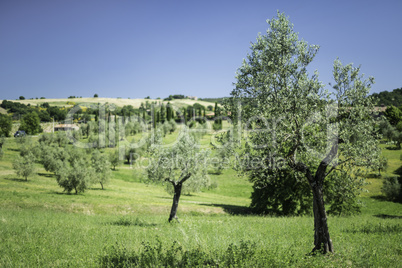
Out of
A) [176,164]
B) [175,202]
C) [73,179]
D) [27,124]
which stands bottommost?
[73,179]

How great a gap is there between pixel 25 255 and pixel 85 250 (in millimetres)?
2318

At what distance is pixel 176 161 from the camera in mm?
23359

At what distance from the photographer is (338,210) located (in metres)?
35.0

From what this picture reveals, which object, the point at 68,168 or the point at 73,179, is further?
the point at 68,168

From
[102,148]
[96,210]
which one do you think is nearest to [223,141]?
[96,210]

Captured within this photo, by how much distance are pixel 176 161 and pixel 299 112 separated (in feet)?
47.8

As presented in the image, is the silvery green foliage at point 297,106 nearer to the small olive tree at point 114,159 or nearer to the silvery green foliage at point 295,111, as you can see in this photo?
the silvery green foliage at point 295,111

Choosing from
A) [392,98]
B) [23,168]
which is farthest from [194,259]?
[392,98]

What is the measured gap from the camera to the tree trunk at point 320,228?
36.4 ft

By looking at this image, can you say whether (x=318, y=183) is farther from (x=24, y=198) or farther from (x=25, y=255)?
(x=24, y=198)

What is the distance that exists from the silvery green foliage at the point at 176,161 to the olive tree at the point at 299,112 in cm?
1224

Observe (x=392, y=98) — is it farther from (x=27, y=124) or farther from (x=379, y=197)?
(x=27, y=124)

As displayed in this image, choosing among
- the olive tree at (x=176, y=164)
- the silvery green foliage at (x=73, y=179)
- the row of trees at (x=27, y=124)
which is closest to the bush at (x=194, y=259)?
the olive tree at (x=176, y=164)

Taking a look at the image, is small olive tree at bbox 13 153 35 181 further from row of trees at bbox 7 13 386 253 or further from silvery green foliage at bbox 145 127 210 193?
row of trees at bbox 7 13 386 253
